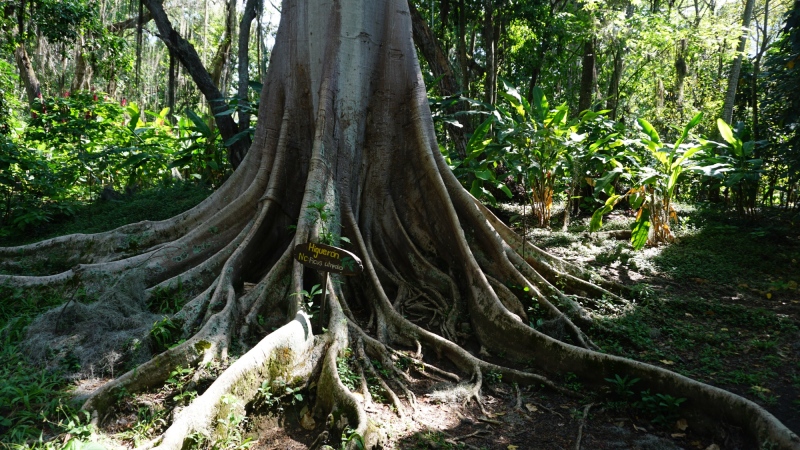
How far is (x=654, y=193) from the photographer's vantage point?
23.6 feet

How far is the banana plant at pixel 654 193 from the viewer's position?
698 cm

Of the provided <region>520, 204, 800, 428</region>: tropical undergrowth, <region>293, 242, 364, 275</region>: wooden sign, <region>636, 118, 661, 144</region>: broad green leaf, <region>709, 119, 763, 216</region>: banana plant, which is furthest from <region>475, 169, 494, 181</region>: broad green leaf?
<region>293, 242, 364, 275</region>: wooden sign

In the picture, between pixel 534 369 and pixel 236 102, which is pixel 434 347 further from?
pixel 236 102

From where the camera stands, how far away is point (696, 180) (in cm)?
1055

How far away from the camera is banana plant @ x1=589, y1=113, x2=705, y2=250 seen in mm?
6977

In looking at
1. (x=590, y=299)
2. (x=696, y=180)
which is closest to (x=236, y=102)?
(x=590, y=299)

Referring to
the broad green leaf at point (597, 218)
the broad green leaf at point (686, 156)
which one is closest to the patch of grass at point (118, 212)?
the broad green leaf at point (597, 218)

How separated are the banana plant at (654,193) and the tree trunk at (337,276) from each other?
1567 millimetres

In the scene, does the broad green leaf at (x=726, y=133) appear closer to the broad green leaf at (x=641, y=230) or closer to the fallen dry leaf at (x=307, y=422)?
the broad green leaf at (x=641, y=230)

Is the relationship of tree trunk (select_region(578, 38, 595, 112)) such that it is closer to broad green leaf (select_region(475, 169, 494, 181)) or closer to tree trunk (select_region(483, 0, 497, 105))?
tree trunk (select_region(483, 0, 497, 105))

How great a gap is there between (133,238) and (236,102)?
3157 millimetres

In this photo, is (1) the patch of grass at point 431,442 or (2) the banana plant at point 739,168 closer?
(1) the patch of grass at point 431,442

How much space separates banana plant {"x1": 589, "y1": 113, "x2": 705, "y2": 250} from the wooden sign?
4426mm

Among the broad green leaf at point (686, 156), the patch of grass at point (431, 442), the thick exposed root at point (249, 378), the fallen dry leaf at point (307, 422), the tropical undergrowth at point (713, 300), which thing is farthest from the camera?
the broad green leaf at point (686, 156)
